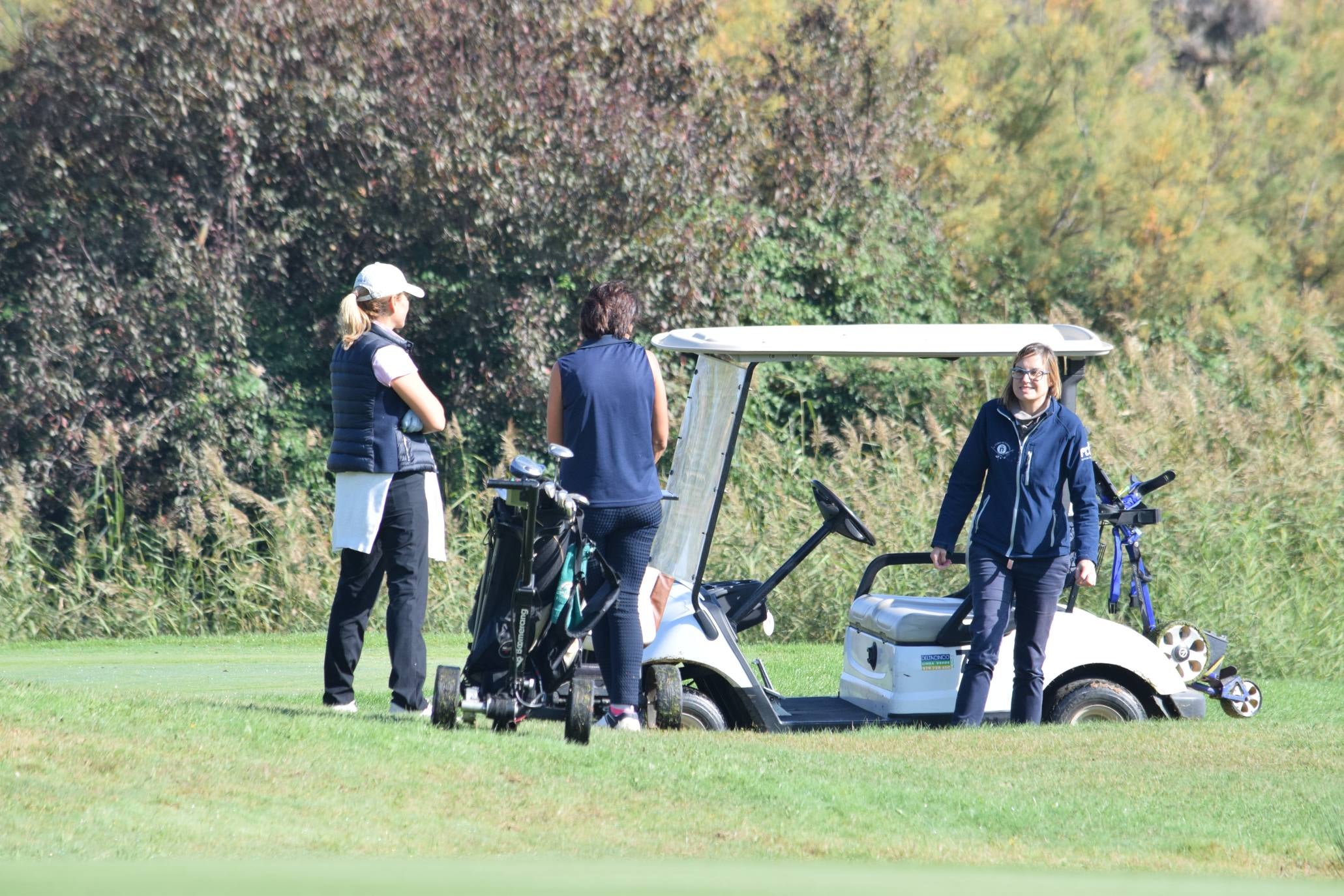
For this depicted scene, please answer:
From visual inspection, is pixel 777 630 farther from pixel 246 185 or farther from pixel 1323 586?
pixel 246 185

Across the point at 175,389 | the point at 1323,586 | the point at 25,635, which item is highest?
the point at 175,389

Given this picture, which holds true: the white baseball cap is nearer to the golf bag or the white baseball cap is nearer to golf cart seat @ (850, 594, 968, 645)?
the golf bag

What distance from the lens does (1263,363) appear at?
14.0 meters

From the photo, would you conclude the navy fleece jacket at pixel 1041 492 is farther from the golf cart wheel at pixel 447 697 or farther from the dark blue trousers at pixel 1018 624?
the golf cart wheel at pixel 447 697

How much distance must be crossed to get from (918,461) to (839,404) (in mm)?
3134

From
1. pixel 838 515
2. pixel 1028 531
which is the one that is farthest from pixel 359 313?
pixel 1028 531

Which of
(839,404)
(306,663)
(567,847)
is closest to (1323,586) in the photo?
(839,404)

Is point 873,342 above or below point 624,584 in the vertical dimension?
above

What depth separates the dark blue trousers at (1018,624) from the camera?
650 cm

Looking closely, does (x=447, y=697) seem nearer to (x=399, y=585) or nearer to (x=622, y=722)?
(x=399, y=585)

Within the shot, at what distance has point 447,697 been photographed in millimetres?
5855

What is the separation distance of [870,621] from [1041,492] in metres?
0.97

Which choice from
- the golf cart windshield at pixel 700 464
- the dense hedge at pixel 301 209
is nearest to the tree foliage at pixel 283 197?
the dense hedge at pixel 301 209

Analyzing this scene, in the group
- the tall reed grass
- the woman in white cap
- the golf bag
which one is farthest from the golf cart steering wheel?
the tall reed grass
